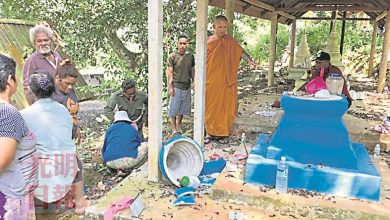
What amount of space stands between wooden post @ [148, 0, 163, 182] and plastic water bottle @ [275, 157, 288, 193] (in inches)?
42.5

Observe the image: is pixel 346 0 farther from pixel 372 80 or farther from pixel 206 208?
pixel 206 208

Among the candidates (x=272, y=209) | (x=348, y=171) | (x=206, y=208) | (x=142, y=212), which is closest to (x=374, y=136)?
(x=348, y=171)

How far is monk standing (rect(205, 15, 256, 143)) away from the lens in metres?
4.47

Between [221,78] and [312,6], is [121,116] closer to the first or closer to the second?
[221,78]

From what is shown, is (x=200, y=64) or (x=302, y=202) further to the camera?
(x=200, y=64)

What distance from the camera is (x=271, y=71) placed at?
9.13 meters

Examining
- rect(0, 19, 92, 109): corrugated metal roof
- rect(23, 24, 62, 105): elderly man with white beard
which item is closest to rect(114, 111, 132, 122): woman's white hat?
rect(23, 24, 62, 105): elderly man with white beard

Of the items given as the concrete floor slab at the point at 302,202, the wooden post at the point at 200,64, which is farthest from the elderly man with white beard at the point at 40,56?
the concrete floor slab at the point at 302,202

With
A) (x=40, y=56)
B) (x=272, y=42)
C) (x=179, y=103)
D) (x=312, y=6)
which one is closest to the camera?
(x=40, y=56)

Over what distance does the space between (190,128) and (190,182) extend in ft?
7.72

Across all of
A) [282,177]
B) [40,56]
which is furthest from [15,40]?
[282,177]

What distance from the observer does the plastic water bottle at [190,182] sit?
3137mm

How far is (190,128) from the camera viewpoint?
216 inches

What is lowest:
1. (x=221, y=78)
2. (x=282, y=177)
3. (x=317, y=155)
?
(x=282, y=177)
